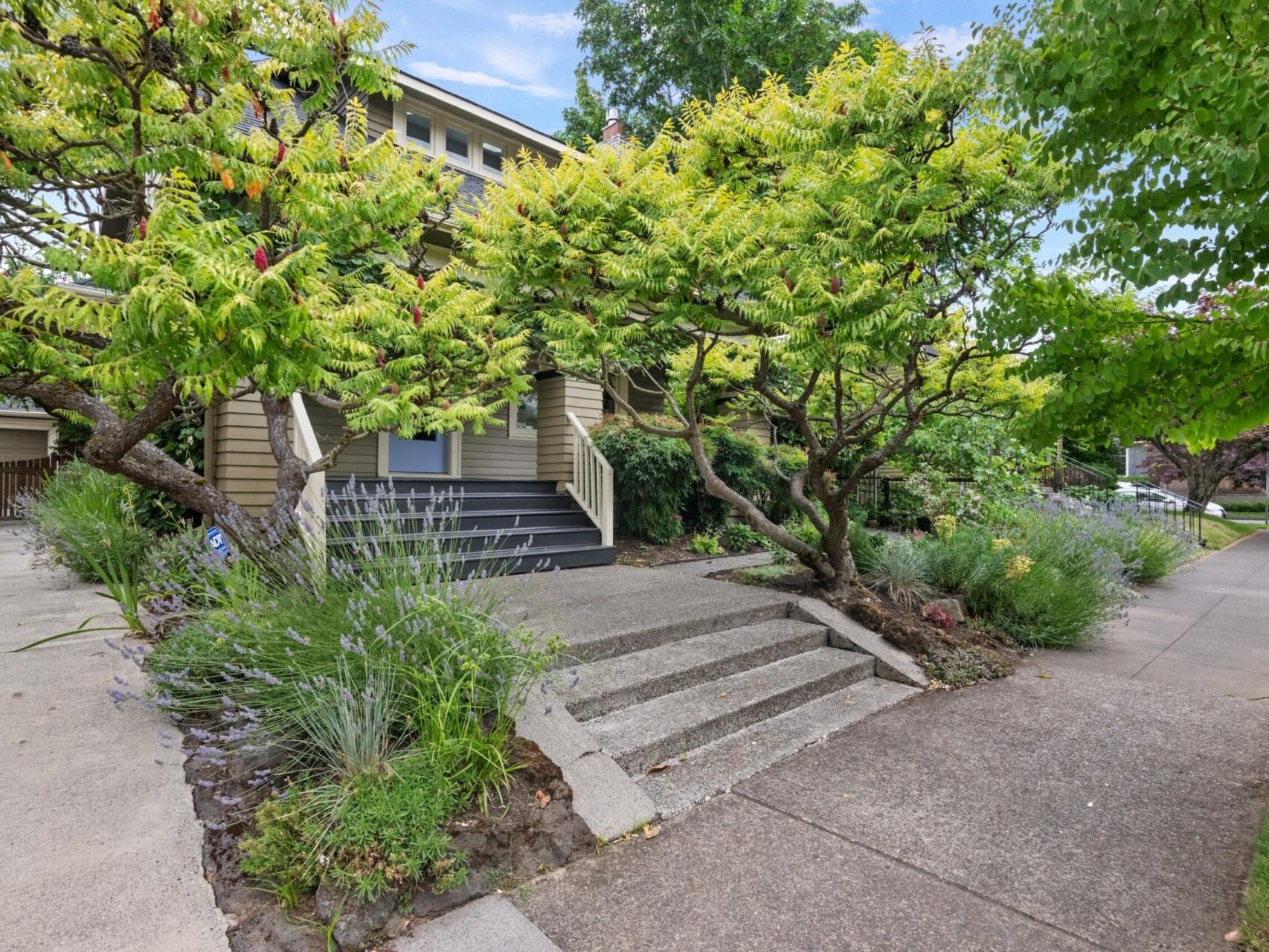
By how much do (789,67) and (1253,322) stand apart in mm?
20283

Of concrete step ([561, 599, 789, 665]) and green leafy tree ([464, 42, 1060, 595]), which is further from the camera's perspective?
green leafy tree ([464, 42, 1060, 595])

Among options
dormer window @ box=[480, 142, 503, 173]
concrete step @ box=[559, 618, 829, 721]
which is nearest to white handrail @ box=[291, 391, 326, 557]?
concrete step @ box=[559, 618, 829, 721]

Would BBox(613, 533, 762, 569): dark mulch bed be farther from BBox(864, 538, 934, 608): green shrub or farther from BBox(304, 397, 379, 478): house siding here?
BBox(304, 397, 379, 478): house siding

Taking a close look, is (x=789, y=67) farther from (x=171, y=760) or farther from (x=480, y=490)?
(x=171, y=760)

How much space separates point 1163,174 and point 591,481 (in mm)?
6713

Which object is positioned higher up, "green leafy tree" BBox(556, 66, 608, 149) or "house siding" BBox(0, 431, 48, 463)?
"green leafy tree" BBox(556, 66, 608, 149)

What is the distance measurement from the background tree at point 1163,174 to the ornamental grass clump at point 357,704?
8.92 ft

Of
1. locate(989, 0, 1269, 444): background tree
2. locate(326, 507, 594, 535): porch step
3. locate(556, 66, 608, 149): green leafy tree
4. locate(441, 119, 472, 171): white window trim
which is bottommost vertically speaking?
locate(326, 507, 594, 535): porch step

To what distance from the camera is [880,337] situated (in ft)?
14.6

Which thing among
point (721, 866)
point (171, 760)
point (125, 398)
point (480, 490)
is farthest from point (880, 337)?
point (125, 398)

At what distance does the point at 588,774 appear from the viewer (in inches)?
115

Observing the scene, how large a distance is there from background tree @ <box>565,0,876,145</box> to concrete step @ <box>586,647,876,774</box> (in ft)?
56.6

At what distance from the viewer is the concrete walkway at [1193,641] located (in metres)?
4.95

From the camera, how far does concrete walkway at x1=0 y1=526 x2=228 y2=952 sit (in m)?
1.96
